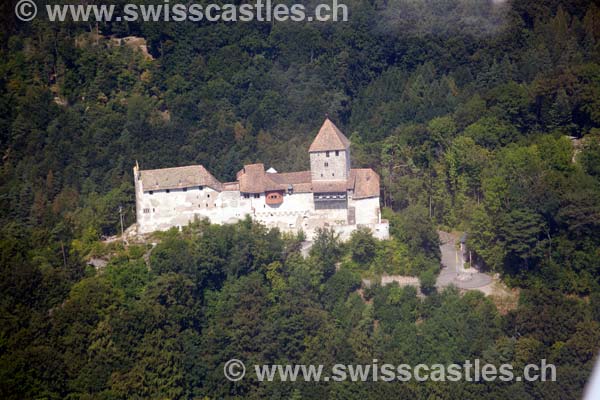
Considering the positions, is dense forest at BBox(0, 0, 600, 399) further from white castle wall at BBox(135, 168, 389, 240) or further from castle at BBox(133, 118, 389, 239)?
castle at BBox(133, 118, 389, 239)

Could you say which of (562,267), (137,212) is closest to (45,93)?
(137,212)

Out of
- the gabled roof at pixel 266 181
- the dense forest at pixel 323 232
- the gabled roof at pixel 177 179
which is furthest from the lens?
the gabled roof at pixel 177 179

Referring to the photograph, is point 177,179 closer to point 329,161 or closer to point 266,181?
point 266,181

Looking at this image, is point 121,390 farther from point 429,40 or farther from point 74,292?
point 429,40

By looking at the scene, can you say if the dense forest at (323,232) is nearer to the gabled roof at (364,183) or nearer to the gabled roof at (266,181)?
the gabled roof at (266,181)

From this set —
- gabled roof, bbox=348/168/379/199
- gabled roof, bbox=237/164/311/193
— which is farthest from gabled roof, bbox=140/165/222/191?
gabled roof, bbox=348/168/379/199

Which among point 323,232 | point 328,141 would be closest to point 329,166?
point 328,141

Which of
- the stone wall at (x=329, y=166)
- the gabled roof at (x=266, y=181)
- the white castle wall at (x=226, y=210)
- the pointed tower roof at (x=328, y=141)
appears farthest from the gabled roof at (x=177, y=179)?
the pointed tower roof at (x=328, y=141)
